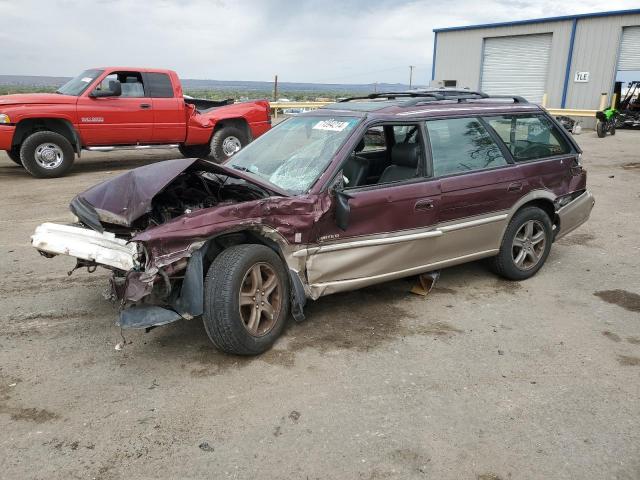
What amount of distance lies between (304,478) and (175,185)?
7.24ft

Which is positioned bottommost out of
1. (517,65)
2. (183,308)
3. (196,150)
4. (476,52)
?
(196,150)

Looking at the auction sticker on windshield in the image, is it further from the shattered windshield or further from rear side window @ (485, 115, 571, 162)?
rear side window @ (485, 115, 571, 162)

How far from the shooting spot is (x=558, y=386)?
3.28m

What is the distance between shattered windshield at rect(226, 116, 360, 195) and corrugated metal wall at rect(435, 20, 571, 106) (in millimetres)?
22010

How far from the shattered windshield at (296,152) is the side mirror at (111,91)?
21.3ft

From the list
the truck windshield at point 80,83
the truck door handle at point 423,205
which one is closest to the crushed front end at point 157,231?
the truck door handle at point 423,205

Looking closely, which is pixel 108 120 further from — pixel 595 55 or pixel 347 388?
pixel 595 55

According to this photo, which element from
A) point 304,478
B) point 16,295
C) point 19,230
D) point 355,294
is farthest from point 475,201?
point 19,230

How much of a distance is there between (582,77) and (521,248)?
20.9m

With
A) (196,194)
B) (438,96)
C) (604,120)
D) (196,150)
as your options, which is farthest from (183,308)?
(604,120)

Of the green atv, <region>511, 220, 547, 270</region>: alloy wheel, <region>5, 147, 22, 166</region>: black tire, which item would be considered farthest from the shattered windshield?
the green atv

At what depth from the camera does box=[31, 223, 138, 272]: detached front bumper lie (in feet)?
10.8

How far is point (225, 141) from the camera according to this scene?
1175cm

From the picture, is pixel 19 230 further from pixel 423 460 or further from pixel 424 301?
pixel 423 460
